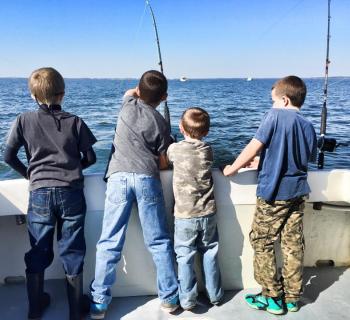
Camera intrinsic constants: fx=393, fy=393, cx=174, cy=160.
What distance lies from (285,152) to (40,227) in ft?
4.43

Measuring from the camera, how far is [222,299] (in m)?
2.44

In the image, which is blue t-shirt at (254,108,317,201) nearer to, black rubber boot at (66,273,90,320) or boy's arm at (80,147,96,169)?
boy's arm at (80,147,96,169)

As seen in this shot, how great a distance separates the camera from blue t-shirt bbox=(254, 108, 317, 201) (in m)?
2.05

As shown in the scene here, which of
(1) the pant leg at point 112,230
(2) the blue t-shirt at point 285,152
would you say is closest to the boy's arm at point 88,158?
(1) the pant leg at point 112,230

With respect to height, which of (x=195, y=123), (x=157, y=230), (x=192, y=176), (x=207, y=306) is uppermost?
(x=195, y=123)

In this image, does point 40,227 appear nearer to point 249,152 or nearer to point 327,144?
point 249,152

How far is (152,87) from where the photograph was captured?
2.10 meters

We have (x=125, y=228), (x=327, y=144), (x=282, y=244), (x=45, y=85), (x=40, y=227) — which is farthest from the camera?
(x=327, y=144)

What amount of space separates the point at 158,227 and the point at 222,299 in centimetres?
67

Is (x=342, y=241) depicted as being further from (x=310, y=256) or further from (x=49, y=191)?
(x=49, y=191)

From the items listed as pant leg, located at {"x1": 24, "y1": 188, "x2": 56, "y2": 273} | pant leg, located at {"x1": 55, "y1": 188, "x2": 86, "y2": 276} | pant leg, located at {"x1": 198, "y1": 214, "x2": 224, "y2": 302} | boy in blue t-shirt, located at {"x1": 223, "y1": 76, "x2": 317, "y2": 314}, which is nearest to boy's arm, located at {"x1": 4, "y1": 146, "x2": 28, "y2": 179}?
pant leg, located at {"x1": 24, "y1": 188, "x2": 56, "y2": 273}

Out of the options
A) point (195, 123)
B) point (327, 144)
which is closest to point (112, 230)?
point (195, 123)

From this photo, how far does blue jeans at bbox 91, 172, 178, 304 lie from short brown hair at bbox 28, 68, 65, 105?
516 mm

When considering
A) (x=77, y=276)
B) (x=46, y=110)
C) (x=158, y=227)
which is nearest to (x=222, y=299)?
(x=158, y=227)
